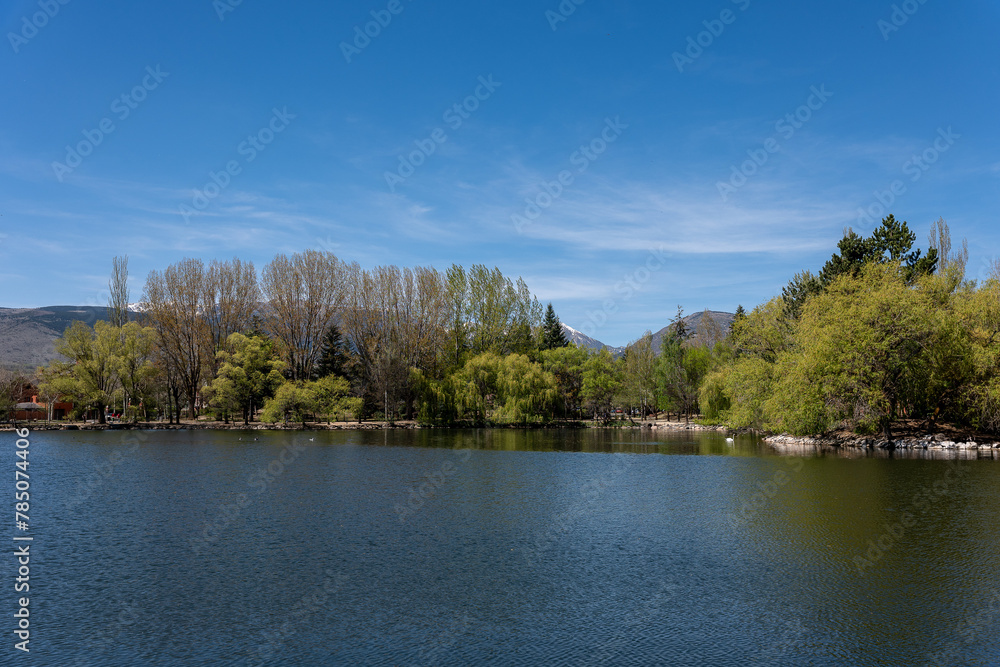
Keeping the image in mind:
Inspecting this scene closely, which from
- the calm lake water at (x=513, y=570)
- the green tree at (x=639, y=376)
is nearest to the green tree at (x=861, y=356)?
the calm lake water at (x=513, y=570)

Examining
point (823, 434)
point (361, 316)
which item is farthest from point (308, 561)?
point (361, 316)

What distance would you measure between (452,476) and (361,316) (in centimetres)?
4878

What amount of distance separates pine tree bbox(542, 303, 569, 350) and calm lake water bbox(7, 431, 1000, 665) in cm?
6577

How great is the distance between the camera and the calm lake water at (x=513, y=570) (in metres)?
9.83

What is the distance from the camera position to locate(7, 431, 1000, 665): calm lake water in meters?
9.83

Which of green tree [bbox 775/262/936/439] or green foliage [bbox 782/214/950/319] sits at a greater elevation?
green foliage [bbox 782/214/950/319]

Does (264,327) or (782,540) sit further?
(264,327)

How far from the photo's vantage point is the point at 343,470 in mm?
30203

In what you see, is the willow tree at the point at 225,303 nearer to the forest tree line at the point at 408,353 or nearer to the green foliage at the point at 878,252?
the forest tree line at the point at 408,353

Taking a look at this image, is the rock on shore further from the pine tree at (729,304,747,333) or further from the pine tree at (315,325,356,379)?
the pine tree at (315,325,356,379)

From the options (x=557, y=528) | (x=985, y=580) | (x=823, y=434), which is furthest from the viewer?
(x=823, y=434)

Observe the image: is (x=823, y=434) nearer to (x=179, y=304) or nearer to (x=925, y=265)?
(x=925, y=265)

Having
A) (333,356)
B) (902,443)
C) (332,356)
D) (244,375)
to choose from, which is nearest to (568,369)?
(333,356)

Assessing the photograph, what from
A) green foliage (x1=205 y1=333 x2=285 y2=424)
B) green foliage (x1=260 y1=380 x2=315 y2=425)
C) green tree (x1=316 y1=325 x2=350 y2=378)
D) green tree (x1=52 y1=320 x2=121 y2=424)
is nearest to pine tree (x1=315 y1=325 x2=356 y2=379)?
green tree (x1=316 y1=325 x2=350 y2=378)
